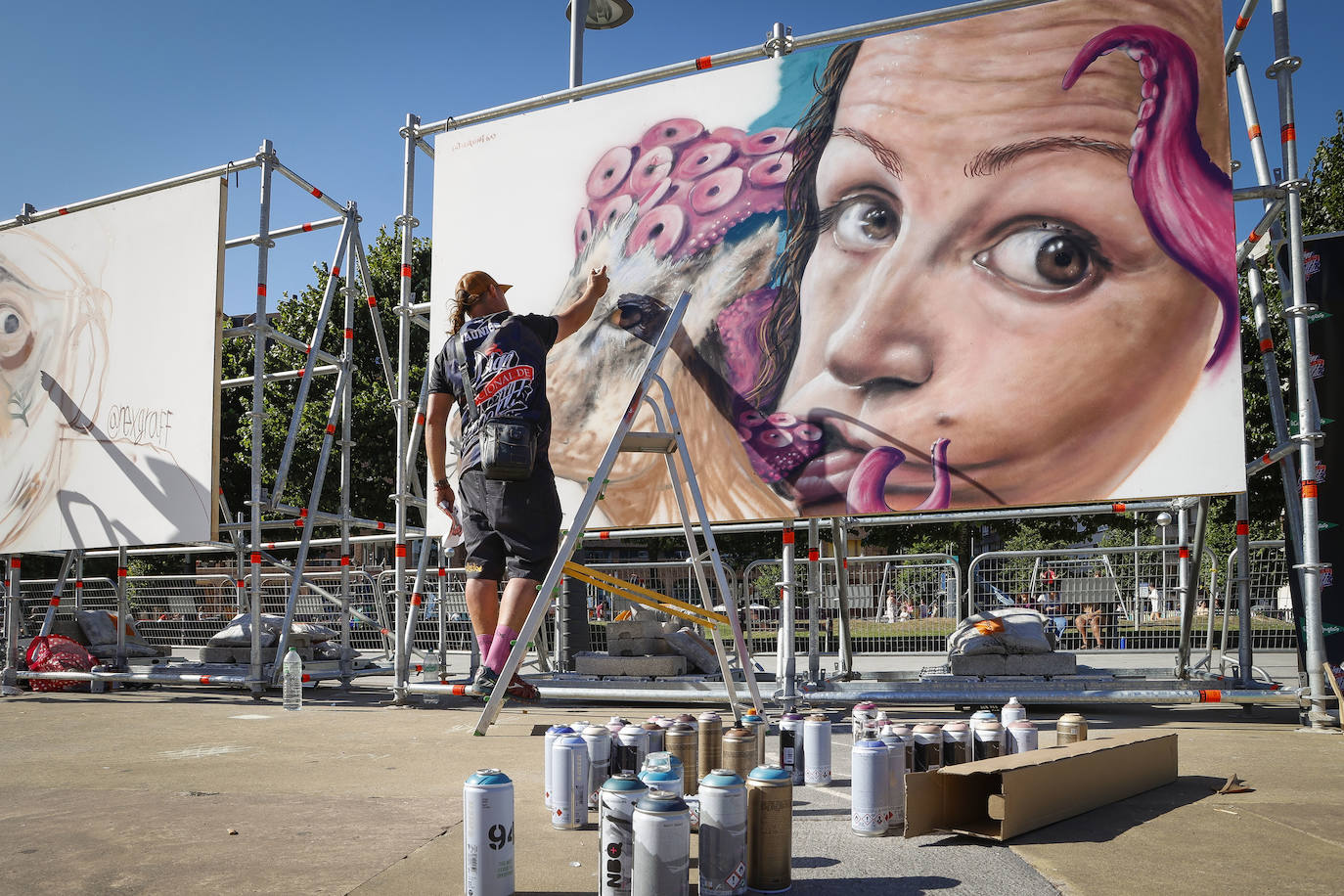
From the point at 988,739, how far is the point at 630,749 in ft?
3.96

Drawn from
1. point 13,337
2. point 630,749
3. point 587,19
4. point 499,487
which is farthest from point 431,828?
Result: point 587,19

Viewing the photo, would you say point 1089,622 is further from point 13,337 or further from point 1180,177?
point 13,337

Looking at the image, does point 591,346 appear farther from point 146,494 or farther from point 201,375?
point 146,494

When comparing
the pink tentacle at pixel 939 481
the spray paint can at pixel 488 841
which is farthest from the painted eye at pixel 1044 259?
the spray paint can at pixel 488 841

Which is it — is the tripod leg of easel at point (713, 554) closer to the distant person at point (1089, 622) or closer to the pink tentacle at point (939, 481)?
the pink tentacle at point (939, 481)

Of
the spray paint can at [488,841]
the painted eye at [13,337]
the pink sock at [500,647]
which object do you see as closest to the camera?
the spray paint can at [488,841]

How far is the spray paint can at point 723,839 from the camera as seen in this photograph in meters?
2.22

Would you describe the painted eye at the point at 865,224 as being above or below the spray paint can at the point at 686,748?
above

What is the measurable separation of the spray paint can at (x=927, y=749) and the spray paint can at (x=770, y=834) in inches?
37.6

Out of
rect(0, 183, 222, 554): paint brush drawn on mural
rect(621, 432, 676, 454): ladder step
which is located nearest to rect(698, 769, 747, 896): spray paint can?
rect(621, 432, 676, 454): ladder step

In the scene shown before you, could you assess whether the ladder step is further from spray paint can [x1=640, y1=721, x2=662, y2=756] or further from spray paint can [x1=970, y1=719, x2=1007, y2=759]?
spray paint can [x1=970, y1=719, x2=1007, y2=759]

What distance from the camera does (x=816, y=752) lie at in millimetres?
3557

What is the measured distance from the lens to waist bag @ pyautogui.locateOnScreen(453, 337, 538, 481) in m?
4.91

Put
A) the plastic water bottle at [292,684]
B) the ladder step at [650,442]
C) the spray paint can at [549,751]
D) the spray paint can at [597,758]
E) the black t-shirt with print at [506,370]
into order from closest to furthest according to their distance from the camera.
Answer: the spray paint can at [549,751] < the spray paint can at [597,758] < the ladder step at [650,442] < the black t-shirt with print at [506,370] < the plastic water bottle at [292,684]
